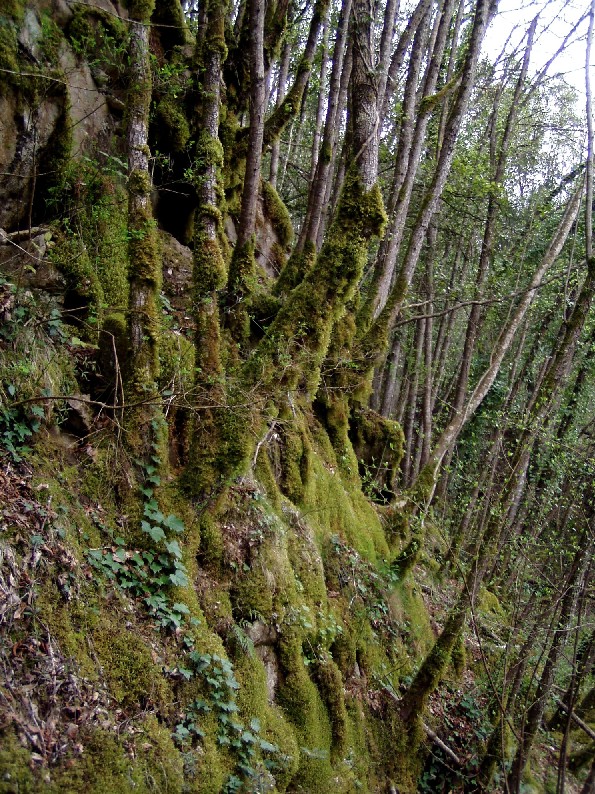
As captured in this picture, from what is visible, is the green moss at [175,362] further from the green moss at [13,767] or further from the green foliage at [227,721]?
the green moss at [13,767]

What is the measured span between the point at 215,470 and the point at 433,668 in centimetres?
380

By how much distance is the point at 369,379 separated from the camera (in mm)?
9359

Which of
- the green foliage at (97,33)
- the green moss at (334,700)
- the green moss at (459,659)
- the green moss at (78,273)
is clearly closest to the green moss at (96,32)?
the green foliage at (97,33)

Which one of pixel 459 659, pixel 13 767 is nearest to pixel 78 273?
pixel 13 767

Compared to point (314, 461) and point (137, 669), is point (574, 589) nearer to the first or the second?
point (314, 461)

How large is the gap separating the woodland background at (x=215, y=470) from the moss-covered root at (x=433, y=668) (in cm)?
3

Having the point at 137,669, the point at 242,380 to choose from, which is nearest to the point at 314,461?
the point at 242,380

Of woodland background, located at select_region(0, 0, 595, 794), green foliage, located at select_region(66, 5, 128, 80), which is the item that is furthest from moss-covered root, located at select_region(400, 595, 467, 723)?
green foliage, located at select_region(66, 5, 128, 80)

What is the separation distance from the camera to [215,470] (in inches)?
185

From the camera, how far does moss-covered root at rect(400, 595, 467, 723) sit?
630 cm

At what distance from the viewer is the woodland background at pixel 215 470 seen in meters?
3.73

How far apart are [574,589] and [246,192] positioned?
19.7 feet

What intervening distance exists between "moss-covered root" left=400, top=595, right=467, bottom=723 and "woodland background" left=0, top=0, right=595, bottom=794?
28mm

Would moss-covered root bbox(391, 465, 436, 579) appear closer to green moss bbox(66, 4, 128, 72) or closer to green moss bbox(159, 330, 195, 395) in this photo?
green moss bbox(159, 330, 195, 395)
